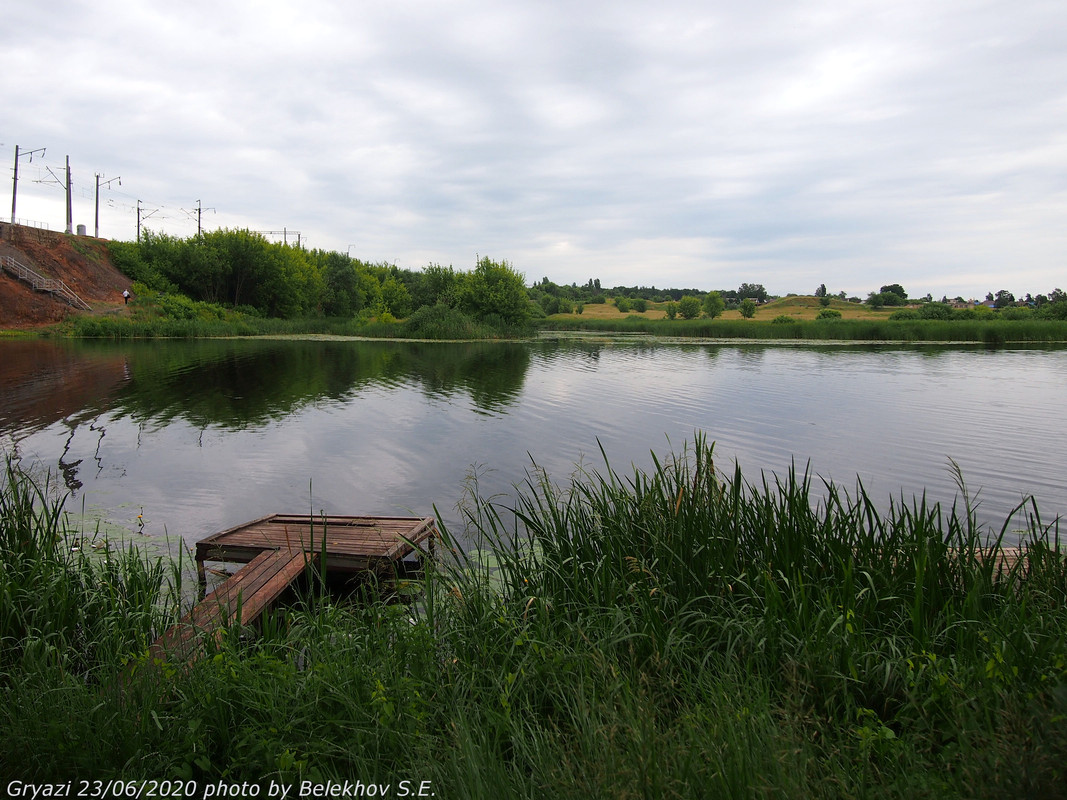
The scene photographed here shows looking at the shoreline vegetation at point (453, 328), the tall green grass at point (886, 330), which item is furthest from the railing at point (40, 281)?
the tall green grass at point (886, 330)

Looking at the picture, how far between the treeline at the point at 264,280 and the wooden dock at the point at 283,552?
158 ft

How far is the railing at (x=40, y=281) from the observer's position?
164 feet

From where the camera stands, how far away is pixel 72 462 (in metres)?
11.2

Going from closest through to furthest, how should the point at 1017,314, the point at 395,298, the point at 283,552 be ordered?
the point at 283,552 < the point at 1017,314 < the point at 395,298

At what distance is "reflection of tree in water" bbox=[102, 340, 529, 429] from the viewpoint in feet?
57.4

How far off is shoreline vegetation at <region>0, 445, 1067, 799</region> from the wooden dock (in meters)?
0.41

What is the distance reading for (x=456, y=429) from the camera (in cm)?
1527

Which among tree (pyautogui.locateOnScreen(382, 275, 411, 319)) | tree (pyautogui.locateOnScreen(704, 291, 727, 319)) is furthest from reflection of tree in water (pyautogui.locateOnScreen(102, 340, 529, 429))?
tree (pyautogui.locateOnScreen(704, 291, 727, 319))

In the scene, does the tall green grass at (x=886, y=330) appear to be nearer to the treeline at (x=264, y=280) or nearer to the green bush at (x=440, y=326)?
the treeline at (x=264, y=280)

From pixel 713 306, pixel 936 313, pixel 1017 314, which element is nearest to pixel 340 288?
pixel 713 306

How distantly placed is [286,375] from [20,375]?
9214 millimetres

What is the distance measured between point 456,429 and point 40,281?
53.6 metres

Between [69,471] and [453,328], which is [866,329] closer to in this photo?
[453,328]

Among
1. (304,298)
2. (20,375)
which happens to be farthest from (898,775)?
(304,298)
